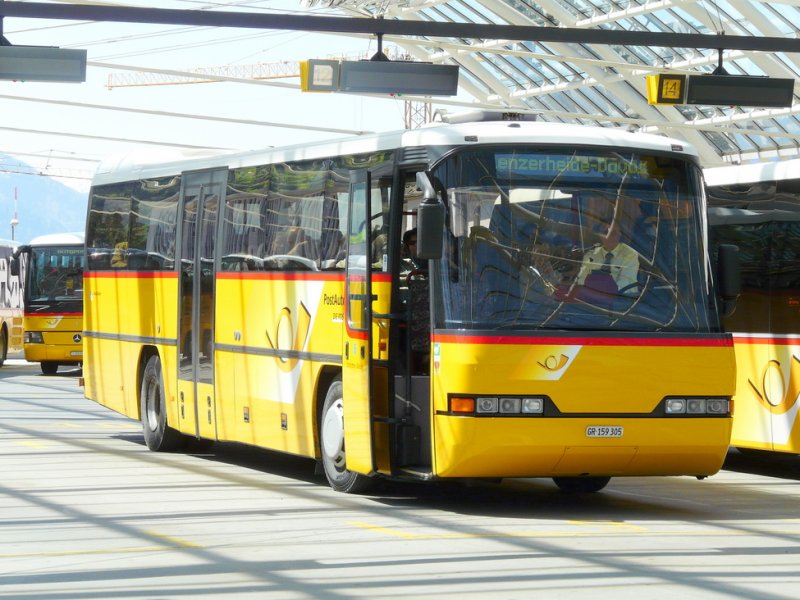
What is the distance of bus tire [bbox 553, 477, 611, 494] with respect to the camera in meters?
14.2

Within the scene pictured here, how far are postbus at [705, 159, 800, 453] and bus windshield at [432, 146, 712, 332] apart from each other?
10.3 ft

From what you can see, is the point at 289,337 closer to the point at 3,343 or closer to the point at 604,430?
the point at 604,430

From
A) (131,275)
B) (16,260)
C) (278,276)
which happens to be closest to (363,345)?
(278,276)

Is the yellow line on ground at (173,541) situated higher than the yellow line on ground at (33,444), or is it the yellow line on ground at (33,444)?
the yellow line on ground at (173,541)

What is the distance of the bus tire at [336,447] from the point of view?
13.6m

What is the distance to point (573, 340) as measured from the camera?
40.0 ft

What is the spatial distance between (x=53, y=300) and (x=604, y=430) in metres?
25.9

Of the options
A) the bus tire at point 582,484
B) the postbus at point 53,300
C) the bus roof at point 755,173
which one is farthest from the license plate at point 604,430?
the postbus at point 53,300

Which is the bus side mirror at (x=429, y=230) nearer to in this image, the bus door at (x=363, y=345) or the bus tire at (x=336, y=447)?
the bus door at (x=363, y=345)

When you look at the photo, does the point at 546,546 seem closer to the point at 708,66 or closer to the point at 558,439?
the point at 558,439

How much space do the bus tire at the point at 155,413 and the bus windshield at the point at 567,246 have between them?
21.0 ft

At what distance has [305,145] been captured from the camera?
14812 mm

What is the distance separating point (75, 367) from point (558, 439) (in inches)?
1344

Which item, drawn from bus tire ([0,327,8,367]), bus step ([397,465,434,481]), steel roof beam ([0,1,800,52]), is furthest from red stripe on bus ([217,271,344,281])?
bus tire ([0,327,8,367])
